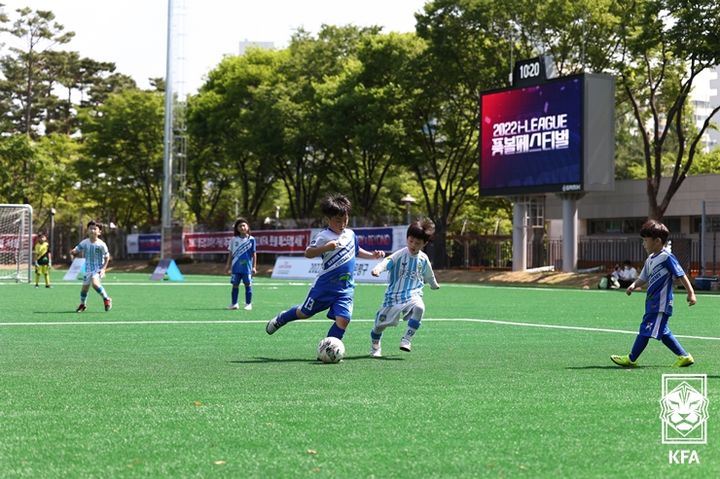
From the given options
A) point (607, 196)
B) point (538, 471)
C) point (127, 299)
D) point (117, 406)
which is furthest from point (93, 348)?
point (607, 196)

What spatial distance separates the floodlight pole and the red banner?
2749 mm

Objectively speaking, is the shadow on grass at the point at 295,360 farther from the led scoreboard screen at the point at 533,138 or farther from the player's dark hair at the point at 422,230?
the led scoreboard screen at the point at 533,138

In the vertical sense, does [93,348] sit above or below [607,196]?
below

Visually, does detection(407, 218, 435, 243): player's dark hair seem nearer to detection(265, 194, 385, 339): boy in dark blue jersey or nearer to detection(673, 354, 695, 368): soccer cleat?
detection(265, 194, 385, 339): boy in dark blue jersey

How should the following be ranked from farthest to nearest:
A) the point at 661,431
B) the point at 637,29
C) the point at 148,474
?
the point at 637,29 → the point at 661,431 → the point at 148,474

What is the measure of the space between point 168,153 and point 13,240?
21.7 metres

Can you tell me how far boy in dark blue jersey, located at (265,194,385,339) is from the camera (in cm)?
1054

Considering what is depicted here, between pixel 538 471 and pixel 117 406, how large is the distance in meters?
3.31

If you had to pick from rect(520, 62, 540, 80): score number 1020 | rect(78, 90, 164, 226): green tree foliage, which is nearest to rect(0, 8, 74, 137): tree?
rect(78, 90, 164, 226): green tree foliage

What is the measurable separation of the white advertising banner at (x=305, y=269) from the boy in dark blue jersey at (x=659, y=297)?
28136 millimetres

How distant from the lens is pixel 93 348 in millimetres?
11914

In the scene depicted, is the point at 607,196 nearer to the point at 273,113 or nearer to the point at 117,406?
the point at 273,113

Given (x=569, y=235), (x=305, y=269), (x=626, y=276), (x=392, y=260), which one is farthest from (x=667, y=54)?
(x=392, y=260)

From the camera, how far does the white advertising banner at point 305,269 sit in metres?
39.1
